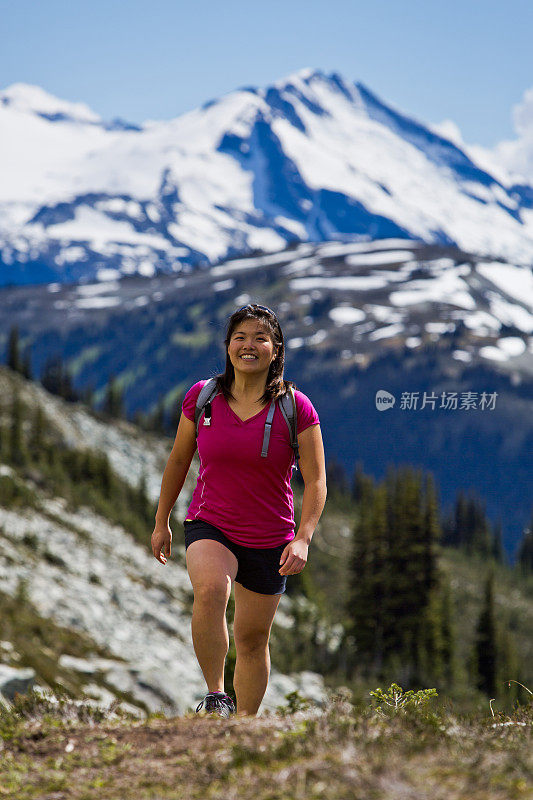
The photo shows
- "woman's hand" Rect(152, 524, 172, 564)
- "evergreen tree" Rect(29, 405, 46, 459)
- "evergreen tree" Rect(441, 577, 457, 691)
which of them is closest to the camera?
"woman's hand" Rect(152, 524, 172, 564)

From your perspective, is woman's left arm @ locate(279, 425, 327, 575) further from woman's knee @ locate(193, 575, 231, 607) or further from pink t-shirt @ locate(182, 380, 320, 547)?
woman's knee @ locate(193, 575, 231, 607)

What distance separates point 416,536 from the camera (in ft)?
198

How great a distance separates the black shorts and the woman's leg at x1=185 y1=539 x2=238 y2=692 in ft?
0.22

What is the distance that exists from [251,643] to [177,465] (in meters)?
1.33

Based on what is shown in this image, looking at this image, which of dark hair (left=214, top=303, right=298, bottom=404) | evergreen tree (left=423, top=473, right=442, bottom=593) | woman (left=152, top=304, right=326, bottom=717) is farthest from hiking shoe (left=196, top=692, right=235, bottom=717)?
evergreen tree (left=423, top=473, right=442, bottom=593)

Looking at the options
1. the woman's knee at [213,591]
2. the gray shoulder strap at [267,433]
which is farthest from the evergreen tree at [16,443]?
the gray shoulder strap at [267,433]

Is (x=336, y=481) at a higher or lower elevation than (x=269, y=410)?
lower

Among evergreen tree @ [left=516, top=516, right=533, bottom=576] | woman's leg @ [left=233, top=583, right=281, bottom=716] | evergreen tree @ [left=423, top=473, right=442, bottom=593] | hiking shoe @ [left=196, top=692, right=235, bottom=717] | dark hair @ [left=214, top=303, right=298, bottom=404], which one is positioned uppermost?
dark hair @ [left=214, top=303, right=298, bottom=404]

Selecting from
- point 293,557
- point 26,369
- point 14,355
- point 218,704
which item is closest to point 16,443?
point 26,369

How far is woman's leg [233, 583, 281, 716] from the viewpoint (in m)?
5.99

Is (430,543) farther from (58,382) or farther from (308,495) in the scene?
(58,382)

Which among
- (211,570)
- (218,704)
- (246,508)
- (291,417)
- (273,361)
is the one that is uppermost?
(273,361)

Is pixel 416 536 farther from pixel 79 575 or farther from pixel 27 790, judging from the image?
pixel 27 790

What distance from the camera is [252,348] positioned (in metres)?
6.05
